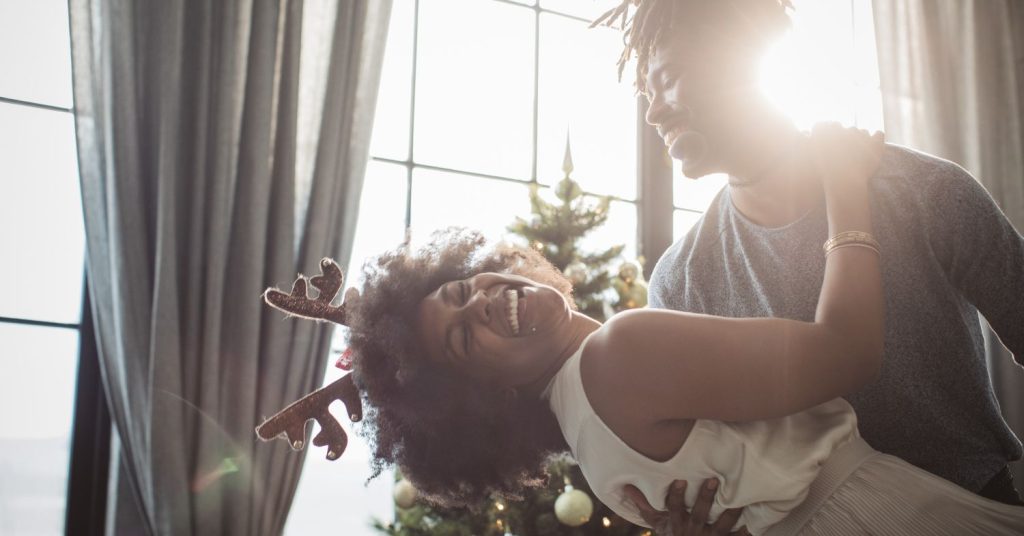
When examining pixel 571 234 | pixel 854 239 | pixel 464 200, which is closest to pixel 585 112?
pixel 464 200

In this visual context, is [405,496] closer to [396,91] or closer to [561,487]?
[561,487]

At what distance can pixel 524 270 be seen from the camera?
1536 millimetres

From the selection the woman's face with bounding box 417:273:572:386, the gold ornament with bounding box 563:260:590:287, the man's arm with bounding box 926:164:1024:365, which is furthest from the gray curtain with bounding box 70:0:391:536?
the man's arm with bounding box 926:164:1024:365

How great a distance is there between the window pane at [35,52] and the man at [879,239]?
2402 mm

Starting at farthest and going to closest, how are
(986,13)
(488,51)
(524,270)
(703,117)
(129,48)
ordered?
1. (986,13)
2. (488,51)
3. (129,48)
4. (524,270)
5. (703,117)

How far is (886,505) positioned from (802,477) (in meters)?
0.11

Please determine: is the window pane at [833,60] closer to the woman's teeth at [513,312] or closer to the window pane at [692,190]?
the window pane at [692,190]

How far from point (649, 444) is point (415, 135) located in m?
2.73

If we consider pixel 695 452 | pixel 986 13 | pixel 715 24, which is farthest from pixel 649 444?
pixel 986 13

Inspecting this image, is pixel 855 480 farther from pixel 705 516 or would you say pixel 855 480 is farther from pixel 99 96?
pixel 99 96

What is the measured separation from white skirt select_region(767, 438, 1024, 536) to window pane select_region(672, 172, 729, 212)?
3.14 meters

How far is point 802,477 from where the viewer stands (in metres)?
1.13

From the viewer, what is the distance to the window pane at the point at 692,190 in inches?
168

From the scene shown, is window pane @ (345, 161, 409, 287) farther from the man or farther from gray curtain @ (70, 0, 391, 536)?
the man
